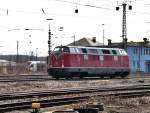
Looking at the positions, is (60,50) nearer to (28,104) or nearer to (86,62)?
(86,62)

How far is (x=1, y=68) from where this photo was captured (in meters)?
64.7

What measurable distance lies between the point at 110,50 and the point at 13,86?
722 inches

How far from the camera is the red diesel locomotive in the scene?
39812mm

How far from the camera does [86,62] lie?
137 feet

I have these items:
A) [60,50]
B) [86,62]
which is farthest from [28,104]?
[86,62]

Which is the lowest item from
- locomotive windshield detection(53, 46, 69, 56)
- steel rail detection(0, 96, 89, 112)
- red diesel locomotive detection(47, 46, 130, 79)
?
steel rail detection(0, 96, 89, 112)

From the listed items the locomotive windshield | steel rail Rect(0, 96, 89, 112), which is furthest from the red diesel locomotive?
steel rail Rect(0, 96, 89, 112)

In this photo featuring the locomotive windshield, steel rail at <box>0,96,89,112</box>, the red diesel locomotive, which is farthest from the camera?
the locomotive windshield

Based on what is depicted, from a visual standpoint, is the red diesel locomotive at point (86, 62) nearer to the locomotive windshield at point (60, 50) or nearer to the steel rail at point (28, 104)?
the locomotive windshield at point (60, 50)

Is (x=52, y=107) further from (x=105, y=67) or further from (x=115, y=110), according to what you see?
(x=105, y=67)

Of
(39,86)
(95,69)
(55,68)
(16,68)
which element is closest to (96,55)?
(95,69)

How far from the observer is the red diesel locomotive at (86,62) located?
39.8m

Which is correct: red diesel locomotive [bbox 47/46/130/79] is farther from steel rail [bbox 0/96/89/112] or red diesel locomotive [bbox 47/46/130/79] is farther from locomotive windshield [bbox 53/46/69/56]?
steel rail [bbox 0/96/89/112]

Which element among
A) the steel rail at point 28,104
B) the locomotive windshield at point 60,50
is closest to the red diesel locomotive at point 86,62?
the locomotive windshield at point 60,50
